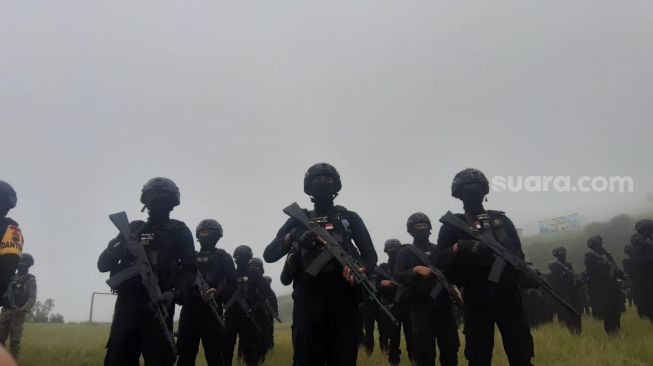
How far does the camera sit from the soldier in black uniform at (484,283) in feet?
15.4

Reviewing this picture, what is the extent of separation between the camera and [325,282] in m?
4.42

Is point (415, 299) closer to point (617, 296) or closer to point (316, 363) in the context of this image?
point (316, 363)

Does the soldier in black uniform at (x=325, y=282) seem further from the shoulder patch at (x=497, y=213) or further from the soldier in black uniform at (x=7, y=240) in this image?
the soldier in black uniform at (x=7, y=240)

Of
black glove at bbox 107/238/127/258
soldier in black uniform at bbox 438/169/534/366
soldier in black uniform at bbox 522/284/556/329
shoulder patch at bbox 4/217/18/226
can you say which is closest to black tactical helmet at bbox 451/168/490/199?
soldier in black uniform at bbox 438/169/534/366

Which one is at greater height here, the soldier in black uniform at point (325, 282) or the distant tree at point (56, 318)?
the soldier in black uniform at point (325, 282)

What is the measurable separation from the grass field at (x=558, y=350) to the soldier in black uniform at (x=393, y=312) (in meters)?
0.35

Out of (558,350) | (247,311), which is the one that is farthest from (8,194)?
(558,350)

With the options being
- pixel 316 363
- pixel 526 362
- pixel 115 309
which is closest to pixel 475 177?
pixel 526 362

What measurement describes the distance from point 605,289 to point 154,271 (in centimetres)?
1006

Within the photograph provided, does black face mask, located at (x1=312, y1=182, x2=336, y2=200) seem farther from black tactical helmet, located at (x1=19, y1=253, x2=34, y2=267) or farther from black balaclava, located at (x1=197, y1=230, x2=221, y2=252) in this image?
black tactical helmet, located at (x1=19, y1=253, x2=34, y2=267)

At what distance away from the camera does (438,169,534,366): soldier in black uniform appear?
470cm

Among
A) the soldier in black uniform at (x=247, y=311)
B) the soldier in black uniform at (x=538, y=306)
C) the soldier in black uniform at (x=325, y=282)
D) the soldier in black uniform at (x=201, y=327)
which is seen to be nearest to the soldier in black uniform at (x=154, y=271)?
the soldier in black uniform at (x=201, y=327)

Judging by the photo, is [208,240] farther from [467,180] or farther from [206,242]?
[467,180]

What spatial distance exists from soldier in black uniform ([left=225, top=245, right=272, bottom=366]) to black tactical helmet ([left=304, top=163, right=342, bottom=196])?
4475 millimetres
